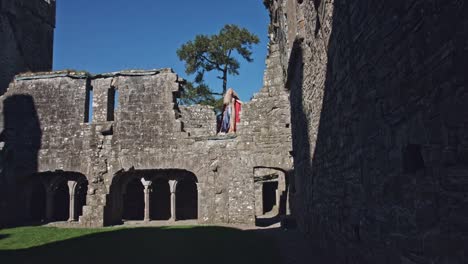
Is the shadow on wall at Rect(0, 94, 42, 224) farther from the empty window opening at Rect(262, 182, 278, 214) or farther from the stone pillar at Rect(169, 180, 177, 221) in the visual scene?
the empty window opening at Rect(262, 182, 278, 214)

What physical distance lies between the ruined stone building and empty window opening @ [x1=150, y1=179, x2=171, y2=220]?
56mm

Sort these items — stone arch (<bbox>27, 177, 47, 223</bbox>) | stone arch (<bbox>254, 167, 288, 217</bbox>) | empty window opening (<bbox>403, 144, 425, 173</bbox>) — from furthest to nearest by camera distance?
1. stone arch (<bbox>254, 167, 288, 217</bbox>)
2. stone arch (<bbox>27, 177, 47, 223</bbox>)
3. empty window opening (<bbox>403, 144, 425, 173</bbox>)

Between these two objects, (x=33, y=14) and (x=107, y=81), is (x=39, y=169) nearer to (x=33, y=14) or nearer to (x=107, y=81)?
(x=107, y=81)

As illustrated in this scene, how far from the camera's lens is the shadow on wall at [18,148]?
49.7ft

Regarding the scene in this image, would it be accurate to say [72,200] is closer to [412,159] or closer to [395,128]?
[395,128]

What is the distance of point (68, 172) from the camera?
15.9 m

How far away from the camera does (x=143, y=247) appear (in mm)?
8383

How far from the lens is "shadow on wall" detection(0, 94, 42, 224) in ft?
49.7

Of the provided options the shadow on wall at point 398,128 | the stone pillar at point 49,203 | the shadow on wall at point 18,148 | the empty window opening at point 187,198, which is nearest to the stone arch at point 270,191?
the empty window opening at point 187,198

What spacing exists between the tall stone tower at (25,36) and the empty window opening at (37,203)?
531 centimetres

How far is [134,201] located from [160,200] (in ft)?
4.23

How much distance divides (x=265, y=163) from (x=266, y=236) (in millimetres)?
4087

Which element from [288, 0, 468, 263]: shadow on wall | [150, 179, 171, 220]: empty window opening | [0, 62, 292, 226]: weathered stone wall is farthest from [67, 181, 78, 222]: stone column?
[288, 0, 468, 263]: shadow on wall

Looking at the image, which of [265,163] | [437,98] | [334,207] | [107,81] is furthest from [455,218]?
[107,81]
